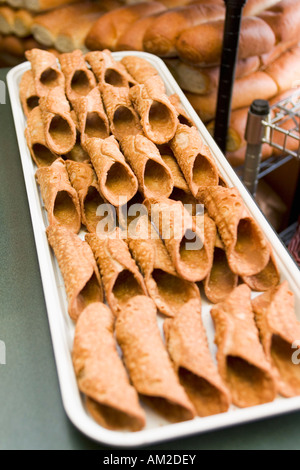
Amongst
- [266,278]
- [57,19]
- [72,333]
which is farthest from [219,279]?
[57,19]

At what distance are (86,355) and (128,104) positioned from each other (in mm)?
742

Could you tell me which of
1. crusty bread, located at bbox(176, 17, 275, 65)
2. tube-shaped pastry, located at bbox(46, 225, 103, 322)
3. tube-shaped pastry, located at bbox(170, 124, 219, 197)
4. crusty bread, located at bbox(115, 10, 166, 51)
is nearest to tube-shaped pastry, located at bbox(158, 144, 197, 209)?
tube-shaped pastry, located at bbox(170, 124, 219, 197)

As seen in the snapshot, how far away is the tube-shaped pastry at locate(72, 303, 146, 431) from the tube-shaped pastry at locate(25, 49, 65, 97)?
86 centimetres

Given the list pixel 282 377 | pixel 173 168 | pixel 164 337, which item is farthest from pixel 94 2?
pixel 282 377

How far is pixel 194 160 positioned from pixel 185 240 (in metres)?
0.23

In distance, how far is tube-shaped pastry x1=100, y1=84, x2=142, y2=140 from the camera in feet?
4.08

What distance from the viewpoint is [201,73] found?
1741 mm

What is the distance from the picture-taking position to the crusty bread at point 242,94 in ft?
5.90

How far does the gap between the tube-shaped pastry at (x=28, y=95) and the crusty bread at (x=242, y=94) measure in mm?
618

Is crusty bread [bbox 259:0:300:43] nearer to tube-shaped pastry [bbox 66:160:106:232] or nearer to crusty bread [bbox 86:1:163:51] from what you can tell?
crusty bread [bbox 86:1:163:51]

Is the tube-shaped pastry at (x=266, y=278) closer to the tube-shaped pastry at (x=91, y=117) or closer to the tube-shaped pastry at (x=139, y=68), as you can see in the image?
the tube-shaped pastry at (x=91, y=117)

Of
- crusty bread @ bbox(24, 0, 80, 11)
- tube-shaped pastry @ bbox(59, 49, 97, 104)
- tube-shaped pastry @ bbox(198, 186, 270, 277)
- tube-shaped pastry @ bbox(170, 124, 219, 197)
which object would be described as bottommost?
tube-shaped pastry @ bbox(198, 186, 270, 277)

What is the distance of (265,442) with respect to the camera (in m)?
0.74
